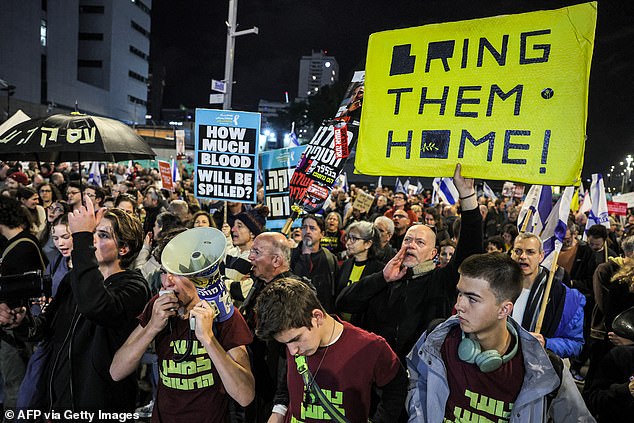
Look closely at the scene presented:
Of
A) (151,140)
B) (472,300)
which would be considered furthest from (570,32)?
(151,140)

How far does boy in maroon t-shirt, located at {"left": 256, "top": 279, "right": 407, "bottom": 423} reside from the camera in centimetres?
240

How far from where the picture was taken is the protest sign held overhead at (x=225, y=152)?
22.1 ft

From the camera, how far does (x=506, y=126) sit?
2.87 metres

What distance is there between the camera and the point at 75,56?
5266 cm

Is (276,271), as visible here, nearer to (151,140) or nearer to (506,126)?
(506,126)

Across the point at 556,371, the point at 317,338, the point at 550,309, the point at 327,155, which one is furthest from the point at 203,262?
the point at 327,155

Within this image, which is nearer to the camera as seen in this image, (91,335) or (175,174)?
(91,335)

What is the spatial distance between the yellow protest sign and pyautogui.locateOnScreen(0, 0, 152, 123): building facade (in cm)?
3807

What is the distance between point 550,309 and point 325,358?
8.34 ft

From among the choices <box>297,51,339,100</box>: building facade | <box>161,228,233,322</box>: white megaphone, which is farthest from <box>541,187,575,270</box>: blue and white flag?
<box>297,51,339,100</box>: building facade

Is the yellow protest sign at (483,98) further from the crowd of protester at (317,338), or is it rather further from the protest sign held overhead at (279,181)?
the protest sign held overhead at (279,181)

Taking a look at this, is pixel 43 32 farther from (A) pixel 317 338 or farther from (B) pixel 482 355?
(B) pixel 482 355

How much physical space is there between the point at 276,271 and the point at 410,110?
1.72 meters

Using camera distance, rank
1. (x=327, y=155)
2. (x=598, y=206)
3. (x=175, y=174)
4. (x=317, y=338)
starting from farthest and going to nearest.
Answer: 1. (x=175, y=174)
2. (x=598, y=206)
3. (x=327, y=155)
4. (x=317, y=338)
